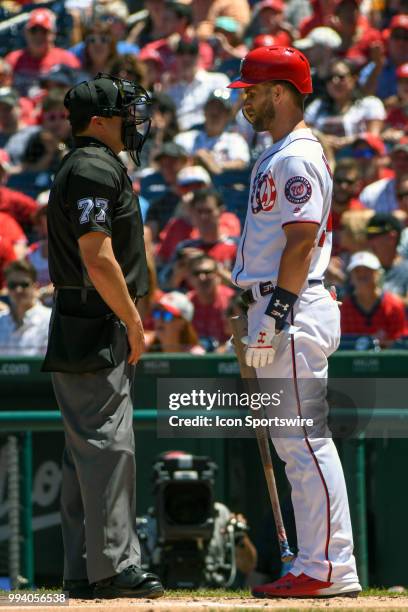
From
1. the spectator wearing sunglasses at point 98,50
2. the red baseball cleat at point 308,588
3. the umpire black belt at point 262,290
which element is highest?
the spectator wearing sunglasses at point 98,50

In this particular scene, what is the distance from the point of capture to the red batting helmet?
4484 millimetres

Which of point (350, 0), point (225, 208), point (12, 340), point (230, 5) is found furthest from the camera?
point (230, 5)

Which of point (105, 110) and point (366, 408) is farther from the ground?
point (105, 110)

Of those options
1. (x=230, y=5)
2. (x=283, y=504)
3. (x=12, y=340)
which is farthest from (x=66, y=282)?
(x=230, y=5)

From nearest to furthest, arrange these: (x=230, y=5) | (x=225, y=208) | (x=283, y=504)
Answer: (x=283, y=504) → (x=225, y=208) → (x=230, y=5)

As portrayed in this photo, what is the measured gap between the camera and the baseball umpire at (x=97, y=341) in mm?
4336

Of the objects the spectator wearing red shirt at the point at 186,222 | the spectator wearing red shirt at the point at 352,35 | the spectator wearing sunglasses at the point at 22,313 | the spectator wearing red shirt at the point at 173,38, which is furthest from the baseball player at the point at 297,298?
the spectator wearing red shirt at the point at 173,38

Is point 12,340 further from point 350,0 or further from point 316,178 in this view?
point 350,0

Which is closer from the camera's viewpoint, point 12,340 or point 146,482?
point 146,482

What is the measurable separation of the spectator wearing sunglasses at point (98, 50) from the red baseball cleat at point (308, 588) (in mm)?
7938

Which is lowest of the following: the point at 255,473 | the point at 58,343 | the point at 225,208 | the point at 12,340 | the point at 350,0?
the point at 255,473

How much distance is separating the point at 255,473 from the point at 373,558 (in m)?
0.82

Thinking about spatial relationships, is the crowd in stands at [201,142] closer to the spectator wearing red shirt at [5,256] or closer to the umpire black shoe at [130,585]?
the spectator wearing red shirt at [5,256]

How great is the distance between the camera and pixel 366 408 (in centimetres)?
638
